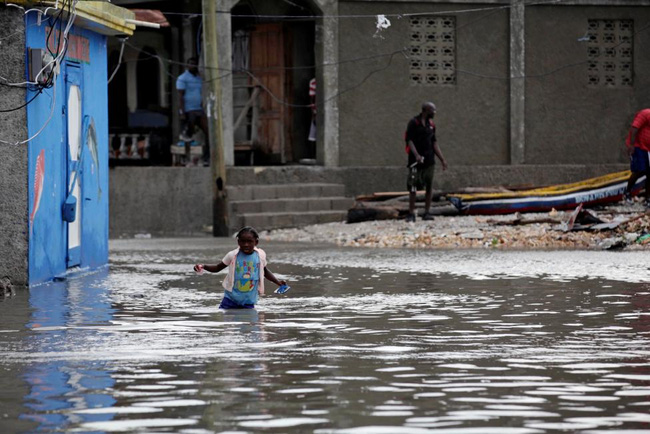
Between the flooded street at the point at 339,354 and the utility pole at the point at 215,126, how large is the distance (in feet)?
28.0

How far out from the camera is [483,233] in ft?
69.2

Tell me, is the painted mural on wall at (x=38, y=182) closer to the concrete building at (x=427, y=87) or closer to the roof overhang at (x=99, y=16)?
the roof overhang at (x=99, y=16)

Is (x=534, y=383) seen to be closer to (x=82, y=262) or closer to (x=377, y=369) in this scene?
(x=377, y=369)

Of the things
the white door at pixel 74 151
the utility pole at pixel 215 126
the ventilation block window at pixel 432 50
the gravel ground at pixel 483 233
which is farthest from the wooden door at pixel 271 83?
the white door at pixel 74 151

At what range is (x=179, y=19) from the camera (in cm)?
2820

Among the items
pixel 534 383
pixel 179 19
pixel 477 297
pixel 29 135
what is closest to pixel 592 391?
pixel 534 383

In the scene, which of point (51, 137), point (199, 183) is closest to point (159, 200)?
point (199, 183)

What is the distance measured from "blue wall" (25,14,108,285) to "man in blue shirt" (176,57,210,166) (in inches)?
336

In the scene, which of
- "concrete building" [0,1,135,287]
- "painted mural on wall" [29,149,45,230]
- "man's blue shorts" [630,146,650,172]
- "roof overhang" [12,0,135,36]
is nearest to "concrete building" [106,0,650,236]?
"man's blue shorts" [630,146,650,172]

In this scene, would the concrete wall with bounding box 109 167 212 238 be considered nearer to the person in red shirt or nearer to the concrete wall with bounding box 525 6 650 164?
the concrete wall with bounding box 525 6 650 164

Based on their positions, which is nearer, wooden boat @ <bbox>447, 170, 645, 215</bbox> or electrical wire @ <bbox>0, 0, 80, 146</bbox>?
electrical wire @ <bbox>0, 0, 80, 146</bbox>

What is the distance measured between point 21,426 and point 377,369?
241cm

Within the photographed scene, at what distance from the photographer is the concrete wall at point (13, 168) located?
1395 cm

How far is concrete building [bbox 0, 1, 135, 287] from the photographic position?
45.8ft
